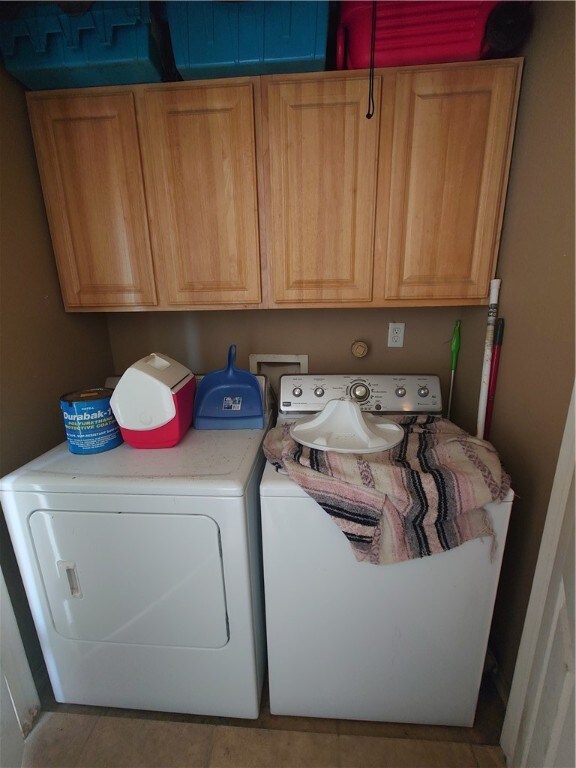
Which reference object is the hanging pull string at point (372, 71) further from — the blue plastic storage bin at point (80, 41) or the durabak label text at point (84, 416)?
the durabak label text at point (84, 416)

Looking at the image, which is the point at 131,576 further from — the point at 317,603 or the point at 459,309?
the point at 459,309

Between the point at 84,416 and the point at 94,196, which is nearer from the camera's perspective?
the point at 84,416

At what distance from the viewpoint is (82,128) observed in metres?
1.28

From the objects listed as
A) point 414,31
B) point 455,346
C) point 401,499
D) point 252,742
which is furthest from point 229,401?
point 414,31

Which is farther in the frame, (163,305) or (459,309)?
(459,309)

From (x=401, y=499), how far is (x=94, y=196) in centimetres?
158

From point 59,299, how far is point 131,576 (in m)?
1.17

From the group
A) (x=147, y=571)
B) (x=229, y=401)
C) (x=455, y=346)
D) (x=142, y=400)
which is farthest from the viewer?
(x=455, y=346)

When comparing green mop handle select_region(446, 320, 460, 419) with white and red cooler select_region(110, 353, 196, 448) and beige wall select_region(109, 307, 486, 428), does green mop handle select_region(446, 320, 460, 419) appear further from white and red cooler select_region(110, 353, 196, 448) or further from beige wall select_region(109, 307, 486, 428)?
white and red cooler select_region(110, 353, 196, 448)

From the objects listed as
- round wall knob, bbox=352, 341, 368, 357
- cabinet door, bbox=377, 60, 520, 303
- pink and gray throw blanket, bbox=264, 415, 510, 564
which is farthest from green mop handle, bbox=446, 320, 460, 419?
pink and gray throw blanket, bbox=264, 415, 510, 564

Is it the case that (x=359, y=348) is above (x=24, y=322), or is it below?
below

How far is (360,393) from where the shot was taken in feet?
5.02

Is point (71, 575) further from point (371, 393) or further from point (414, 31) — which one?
point (414, 31)

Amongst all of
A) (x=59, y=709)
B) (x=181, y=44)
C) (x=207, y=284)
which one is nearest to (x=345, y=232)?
(x=207, y=284)
